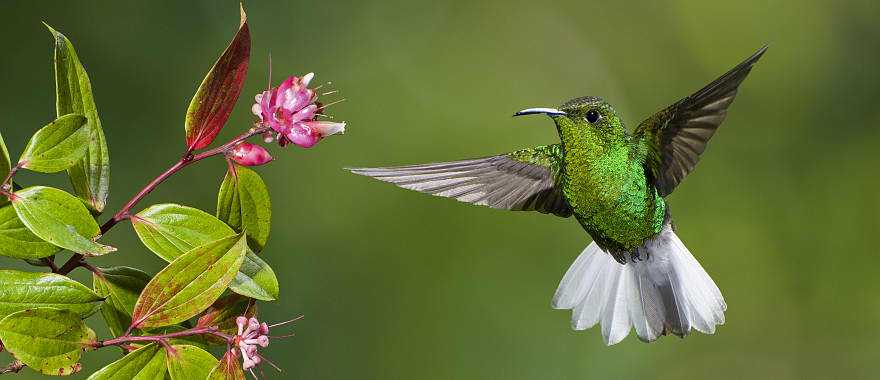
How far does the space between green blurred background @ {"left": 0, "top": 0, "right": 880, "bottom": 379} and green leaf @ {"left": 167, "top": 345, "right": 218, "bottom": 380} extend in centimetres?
246

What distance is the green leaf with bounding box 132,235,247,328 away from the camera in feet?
3.05

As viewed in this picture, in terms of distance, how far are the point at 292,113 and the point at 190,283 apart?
0.23m

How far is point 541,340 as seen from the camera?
396 cm

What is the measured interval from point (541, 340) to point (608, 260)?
1954 millimetres

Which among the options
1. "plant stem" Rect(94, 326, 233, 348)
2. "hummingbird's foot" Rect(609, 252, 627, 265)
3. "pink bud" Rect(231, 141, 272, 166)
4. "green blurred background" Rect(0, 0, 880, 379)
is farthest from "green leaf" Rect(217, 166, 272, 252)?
"green blurred background" Rect(0, 0, 880, 379)

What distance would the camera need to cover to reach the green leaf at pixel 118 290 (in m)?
1.04

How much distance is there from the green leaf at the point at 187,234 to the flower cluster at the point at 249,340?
4cm

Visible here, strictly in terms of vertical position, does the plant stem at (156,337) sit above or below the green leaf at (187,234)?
below

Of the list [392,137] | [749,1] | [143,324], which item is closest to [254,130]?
[143,324]

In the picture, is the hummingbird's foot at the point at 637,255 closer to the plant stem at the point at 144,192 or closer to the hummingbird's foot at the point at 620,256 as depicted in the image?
the hummingbird's foot at the point at 620,256

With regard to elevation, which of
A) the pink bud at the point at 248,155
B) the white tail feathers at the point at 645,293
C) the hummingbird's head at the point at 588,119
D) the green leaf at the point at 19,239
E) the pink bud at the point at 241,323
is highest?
the hummingbird's head at the point at 588,119

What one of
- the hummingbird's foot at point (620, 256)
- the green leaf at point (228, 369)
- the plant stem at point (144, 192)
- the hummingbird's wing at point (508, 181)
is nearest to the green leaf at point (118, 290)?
the plant stem at point (144, 192)

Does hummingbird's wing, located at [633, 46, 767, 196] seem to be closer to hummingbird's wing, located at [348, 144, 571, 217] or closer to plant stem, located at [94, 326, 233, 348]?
hummingbird's wing, located at [348, 144, 571, 217]

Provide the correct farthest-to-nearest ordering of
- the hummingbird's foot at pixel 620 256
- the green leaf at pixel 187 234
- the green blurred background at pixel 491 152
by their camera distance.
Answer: the green blurred background at pixel 491 152 < the hummingbird's foot at pixel 620 256 < the green leaf at pixel 187 234
